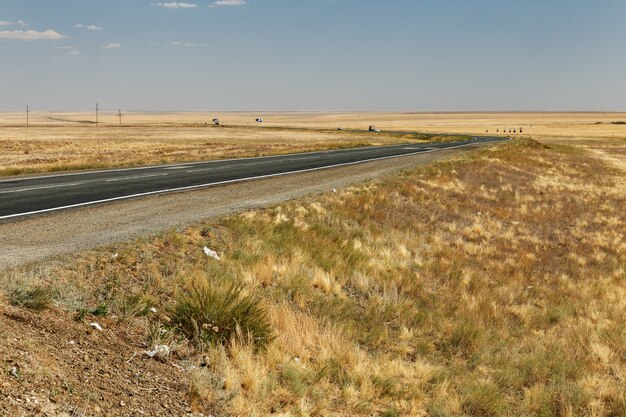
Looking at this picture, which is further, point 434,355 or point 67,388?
point 434,355

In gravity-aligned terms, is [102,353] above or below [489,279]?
above

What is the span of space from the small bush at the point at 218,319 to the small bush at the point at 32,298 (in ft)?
4.41

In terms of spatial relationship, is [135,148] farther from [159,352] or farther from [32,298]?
[159,352]

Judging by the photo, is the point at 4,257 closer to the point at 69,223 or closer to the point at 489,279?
the point at 69,223

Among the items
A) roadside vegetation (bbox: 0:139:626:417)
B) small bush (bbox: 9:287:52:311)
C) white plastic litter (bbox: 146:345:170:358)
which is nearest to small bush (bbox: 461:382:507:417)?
roadside vegetation (bbox: 0:139:626:417)

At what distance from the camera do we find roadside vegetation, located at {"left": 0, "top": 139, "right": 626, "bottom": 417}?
226 inches

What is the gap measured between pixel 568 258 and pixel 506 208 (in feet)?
18.2

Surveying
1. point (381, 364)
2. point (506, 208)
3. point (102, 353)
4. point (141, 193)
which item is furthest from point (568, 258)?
point (102, 353)

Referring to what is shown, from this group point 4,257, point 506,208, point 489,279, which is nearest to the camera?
point 4,257

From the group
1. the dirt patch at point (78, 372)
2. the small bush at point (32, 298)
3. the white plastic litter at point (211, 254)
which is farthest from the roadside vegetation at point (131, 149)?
the dirt patch at point (78, 372)

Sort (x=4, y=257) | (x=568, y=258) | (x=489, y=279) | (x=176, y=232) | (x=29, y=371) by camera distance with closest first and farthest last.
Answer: (x=29, y=371)
(x=4, y=257)
(x=176, y=232)
(x=489, y=279)
(x=568, y=258)

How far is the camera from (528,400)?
645 centimetres

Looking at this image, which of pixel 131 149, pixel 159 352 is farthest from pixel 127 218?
pixel 131 149

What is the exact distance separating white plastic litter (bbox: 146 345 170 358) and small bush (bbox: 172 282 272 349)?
1.44ft
